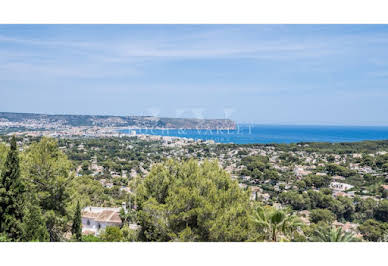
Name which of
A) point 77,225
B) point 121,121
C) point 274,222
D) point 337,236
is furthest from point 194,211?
point 121,121

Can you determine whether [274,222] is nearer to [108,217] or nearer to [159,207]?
[159,207]

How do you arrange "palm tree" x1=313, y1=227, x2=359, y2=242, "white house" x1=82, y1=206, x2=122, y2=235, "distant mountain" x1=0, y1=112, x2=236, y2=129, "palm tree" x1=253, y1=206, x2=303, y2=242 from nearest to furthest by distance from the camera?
"palm tree" x1=313, y1=227, x2=359, y2=242 < "palm tree" x1=253, y1=206, x2=303, y2=242 < "white house" x1=82, y1=206, x2=122, y2=235 < "distant mountain" x1=0, y1=112, x2=236, y2=129

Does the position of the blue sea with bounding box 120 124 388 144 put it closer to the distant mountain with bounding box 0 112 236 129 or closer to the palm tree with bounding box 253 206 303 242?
the distant mountain with bounding box 0 112 236 129

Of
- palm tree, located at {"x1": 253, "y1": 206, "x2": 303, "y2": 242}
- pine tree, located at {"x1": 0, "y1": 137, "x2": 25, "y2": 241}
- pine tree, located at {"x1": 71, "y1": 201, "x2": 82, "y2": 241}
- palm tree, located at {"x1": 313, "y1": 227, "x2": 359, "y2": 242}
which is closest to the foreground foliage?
palm tree, located at {"x1": 253, "y1": 206, "x2": 303, "y2": 242}

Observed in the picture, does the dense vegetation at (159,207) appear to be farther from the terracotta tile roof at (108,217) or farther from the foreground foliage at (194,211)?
the terracotta tile roof at (108,217)
